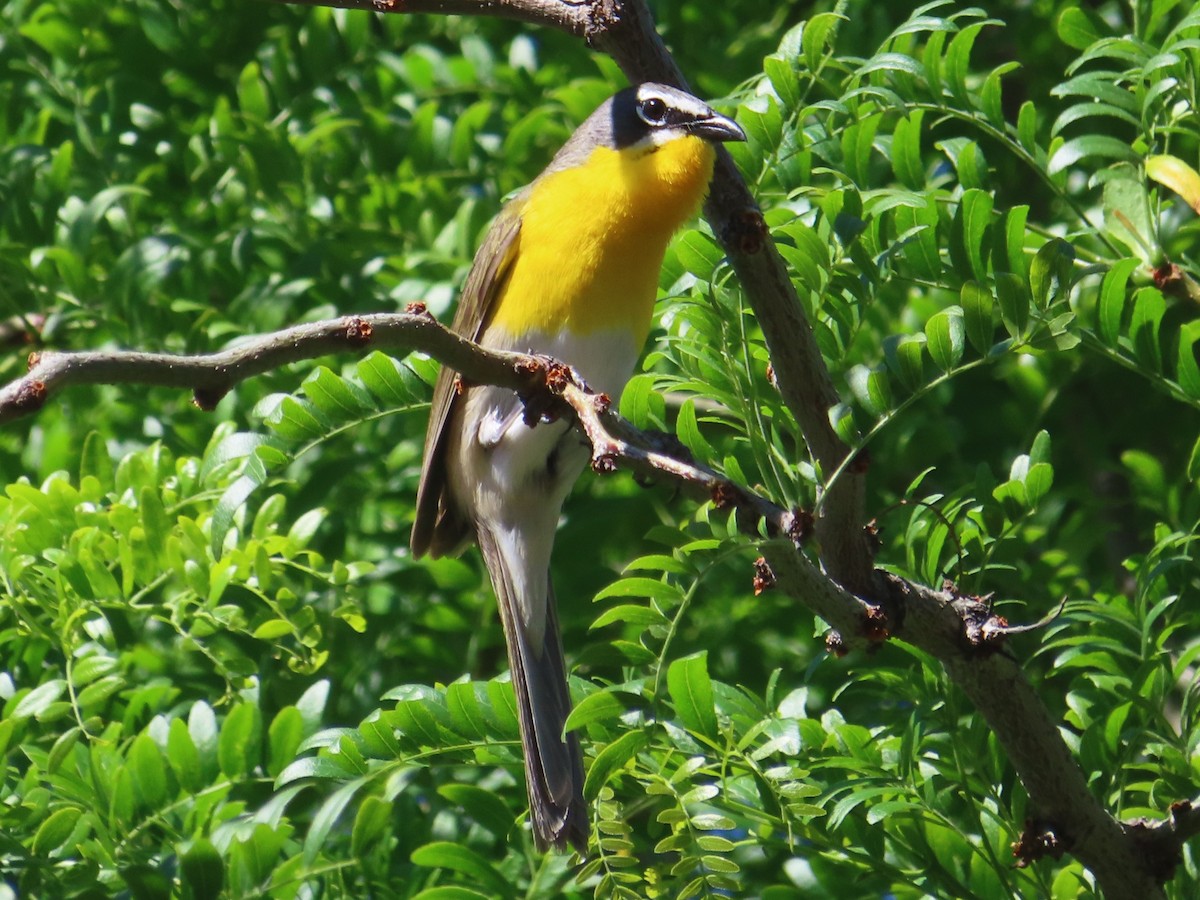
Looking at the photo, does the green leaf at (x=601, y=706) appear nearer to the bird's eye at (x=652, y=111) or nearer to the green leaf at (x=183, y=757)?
the green leaf at (x=183, y=757)

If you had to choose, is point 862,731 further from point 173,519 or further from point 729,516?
point 173,519

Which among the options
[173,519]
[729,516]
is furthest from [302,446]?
[729,516]

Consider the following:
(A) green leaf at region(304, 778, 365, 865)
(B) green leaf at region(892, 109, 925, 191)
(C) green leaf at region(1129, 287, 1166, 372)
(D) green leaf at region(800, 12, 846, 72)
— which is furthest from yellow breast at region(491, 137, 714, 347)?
(A) green leaf at region(304, 778, 365, 865)

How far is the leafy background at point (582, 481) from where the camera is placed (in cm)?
268

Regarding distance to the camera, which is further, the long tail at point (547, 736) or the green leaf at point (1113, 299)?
the long tail at point (547, 736)

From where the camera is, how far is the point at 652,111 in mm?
3914

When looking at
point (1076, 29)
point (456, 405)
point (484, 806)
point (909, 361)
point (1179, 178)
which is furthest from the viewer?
point (456, 405)

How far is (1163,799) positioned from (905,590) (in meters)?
0.81

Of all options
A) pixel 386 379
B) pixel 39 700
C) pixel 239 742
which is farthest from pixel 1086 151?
pixel 39 700

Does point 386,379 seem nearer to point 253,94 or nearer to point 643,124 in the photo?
point 643,124

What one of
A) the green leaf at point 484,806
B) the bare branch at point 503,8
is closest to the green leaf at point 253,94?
the bare branch at point 503,8

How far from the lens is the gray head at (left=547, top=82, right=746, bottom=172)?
11.1 ft

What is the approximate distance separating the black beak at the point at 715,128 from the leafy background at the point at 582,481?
5cm

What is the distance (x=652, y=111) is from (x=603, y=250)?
43cm
